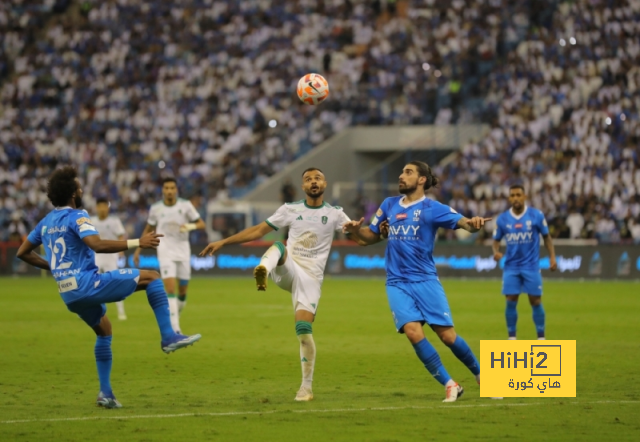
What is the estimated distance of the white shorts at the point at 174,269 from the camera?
54.8 ft

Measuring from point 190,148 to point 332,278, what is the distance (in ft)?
38.0

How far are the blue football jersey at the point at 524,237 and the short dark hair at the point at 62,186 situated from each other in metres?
7.99

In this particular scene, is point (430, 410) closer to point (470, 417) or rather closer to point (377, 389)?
point (470, 417)

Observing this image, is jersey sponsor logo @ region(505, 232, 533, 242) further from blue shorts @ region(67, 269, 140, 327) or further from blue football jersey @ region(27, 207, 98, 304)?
blue football jersey @ region(27, 207, 98, 304)

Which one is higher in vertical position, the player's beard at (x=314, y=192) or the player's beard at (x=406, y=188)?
the player's beard at (x=406, y=188)

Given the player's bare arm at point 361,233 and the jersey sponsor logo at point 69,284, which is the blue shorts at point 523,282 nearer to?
the player's bare arm at point 361,233

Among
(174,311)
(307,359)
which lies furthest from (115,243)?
(174,311)

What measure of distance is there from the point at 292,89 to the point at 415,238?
33817mm

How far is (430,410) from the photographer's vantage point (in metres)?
9.34

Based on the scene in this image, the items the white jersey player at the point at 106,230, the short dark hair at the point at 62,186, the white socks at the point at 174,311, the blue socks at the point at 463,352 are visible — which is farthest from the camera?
the white jersey player at the point at 106,230

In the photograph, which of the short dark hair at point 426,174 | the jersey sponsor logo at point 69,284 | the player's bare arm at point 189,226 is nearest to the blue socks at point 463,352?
the short dark hair at point 426,174

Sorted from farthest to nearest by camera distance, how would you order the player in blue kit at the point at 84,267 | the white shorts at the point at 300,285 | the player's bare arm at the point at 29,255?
the white shorts at the point at 300,285
the player's bare arm at the point at 29,255
the player in blue kit at the point at 84,267

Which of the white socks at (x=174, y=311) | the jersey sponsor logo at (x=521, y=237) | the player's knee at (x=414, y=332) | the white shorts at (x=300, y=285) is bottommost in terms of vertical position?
the white socks at (x=174, y=311)

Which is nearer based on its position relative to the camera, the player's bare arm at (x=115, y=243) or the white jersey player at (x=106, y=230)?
the player's bare arm at (x=115, y=243)
